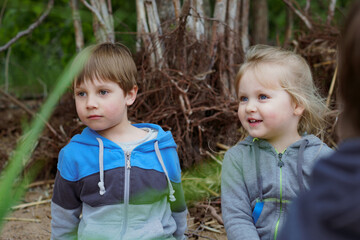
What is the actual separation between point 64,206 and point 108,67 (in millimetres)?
620

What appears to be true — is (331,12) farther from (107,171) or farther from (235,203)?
(107,171)

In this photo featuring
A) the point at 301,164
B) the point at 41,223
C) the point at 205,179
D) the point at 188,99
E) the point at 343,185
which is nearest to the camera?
the point at 343,185

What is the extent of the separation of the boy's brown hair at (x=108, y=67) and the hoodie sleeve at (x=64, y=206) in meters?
0.36

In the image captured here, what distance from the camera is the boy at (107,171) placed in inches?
70.0

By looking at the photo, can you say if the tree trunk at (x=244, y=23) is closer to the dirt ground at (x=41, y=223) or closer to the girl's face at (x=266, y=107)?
the dirt ground at (x=41, y=223)

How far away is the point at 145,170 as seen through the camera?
1.83m

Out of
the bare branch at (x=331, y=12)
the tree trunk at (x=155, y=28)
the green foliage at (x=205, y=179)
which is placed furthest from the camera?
the bare branch at (x=331, y=12)

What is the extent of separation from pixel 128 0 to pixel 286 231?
433 cm

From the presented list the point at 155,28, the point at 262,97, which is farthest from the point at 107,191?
the point at 155,28

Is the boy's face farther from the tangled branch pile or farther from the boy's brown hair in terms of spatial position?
the tangled branch pile

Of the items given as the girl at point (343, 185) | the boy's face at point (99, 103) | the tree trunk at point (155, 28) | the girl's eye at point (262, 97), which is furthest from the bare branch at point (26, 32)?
the girl at point (343, 185)

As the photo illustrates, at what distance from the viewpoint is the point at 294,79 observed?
1826 millimetres

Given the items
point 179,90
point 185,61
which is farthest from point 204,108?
point 185,61

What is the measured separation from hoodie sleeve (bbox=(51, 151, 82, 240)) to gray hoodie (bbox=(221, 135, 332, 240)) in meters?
0.65
